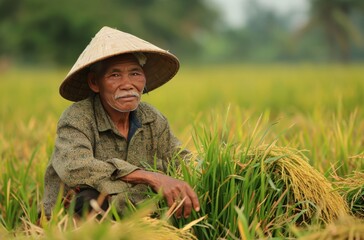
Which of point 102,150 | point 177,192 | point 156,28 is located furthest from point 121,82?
point 156,28

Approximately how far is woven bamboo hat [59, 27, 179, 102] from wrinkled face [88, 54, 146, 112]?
8 cm

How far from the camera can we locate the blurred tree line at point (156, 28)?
20.6 metres

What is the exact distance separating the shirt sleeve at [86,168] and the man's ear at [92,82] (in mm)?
282

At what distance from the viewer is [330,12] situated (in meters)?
23.2

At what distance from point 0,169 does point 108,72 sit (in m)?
0.91

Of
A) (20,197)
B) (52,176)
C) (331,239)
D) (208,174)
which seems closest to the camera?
(331,239)

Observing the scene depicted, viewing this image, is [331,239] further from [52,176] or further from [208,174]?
[52,176]

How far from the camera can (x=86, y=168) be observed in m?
1.93

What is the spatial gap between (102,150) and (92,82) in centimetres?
29

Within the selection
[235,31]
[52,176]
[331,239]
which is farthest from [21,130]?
[235,31]

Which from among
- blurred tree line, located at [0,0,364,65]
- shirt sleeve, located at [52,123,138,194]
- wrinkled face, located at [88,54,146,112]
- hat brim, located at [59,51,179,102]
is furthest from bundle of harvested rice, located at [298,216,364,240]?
blurred tree line, located at [0,0,364,65]

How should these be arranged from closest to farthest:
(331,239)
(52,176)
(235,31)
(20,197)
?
(331,239) < (52,176) < (20,197) < (235,31)

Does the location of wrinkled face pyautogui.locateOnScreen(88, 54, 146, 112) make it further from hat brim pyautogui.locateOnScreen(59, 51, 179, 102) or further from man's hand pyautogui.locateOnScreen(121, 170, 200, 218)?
man's hand pyautogui.locateOnScreen(121, 170, 200, 218)

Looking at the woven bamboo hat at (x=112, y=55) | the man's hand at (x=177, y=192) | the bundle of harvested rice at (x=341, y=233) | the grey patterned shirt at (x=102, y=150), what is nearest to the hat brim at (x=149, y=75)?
the woven bamboo hat at (x=112, y=55)
